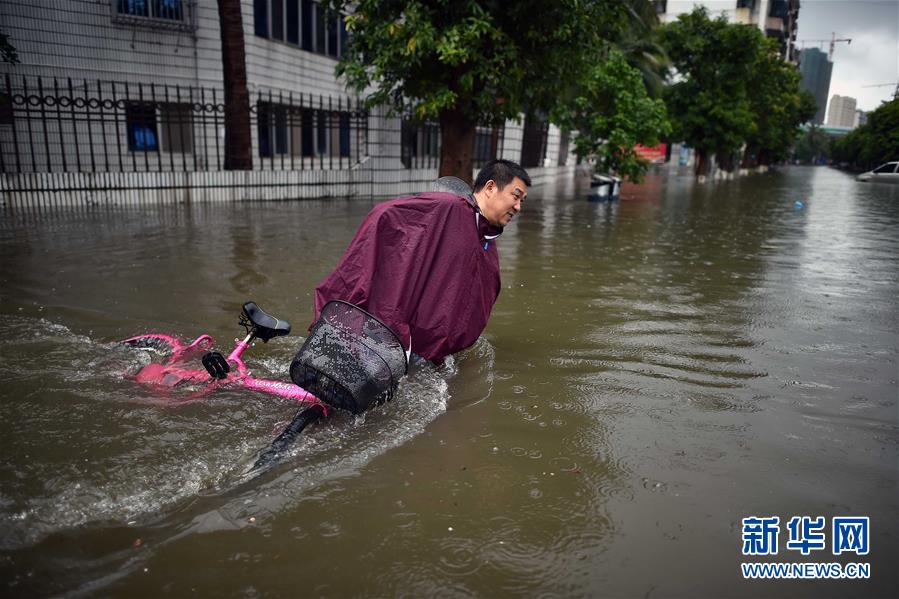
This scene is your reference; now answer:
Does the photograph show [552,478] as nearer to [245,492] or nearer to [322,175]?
[245,492]

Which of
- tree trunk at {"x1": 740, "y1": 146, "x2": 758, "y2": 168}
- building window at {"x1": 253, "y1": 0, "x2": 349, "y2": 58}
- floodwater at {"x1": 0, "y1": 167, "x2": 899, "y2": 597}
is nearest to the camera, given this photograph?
floodwater at {"x1": 0, "y1": 167, "x2": 899, "y2": 597}

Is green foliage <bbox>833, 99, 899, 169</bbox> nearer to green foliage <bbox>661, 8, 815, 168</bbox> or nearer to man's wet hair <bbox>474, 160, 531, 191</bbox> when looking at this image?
green foliage <bbox>661, 8, 815, 168</bbox>

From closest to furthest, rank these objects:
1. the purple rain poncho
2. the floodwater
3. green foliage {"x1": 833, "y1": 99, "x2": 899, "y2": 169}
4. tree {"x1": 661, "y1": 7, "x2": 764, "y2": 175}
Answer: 1. the floodwater
2. the purple rain poncho
3. tree {"x1": 661, "y1": 7, "x2": 764, "y2": 175}
4. green foliage {"x1": 833, "y1": 99, "x2": 899, "y2": 169}

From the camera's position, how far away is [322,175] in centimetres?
1578

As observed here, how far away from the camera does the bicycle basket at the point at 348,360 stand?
318cm

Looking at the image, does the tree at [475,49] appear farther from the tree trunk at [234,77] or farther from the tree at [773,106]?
the tree at [773,106]

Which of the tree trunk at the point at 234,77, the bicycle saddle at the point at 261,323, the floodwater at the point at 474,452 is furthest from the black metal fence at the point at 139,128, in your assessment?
the bicycle saddle at the point at 261,323

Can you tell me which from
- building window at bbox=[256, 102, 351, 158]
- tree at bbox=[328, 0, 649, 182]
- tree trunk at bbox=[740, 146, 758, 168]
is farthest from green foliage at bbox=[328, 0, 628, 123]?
tree trunk at bbox=[740, 146, 758, 168]

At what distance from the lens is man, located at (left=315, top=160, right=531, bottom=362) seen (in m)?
3.50

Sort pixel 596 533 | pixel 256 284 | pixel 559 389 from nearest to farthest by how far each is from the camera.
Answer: pixel 596 533 < pixel 559 389 < pixel 256 284

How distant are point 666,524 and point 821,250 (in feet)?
31.1

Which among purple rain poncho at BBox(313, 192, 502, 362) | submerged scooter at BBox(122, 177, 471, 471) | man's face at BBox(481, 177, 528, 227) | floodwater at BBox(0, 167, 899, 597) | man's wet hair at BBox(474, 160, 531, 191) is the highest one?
man's wet hair at BBox(474, 160, 531, 191)

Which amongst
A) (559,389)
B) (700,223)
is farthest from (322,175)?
(559,389)

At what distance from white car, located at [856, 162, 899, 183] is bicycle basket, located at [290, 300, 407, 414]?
44614 millimetres
